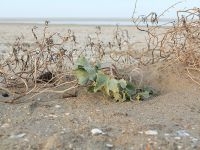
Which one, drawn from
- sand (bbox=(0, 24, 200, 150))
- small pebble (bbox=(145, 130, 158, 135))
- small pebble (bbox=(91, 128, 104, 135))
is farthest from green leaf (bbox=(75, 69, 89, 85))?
small pebble (bbox=(145, 130, 158, 135))

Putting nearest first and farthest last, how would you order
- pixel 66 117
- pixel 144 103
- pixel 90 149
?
pixel 90 149 < pixel 66 117 < pixel 144 103

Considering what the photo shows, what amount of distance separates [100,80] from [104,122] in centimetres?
52

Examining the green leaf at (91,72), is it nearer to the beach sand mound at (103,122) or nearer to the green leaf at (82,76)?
the green leaf at (82,76)

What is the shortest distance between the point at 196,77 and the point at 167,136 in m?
1.29

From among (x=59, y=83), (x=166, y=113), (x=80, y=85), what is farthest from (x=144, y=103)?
(x=59, y=83)

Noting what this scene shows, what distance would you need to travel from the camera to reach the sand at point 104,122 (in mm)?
2576

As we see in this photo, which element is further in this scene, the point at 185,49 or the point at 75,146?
the point at 185,49

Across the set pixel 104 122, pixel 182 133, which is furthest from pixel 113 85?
pixel 182 133

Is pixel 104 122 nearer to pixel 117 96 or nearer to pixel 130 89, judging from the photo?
pixel 117 96

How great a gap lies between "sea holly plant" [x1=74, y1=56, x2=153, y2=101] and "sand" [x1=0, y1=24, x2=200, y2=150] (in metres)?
0.06

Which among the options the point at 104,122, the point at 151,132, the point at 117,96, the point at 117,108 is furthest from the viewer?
the point at 117,96

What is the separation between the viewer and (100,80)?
10.9 ft

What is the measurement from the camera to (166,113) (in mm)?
3070

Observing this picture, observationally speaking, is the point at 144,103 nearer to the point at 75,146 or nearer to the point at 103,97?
the point at 103,97
